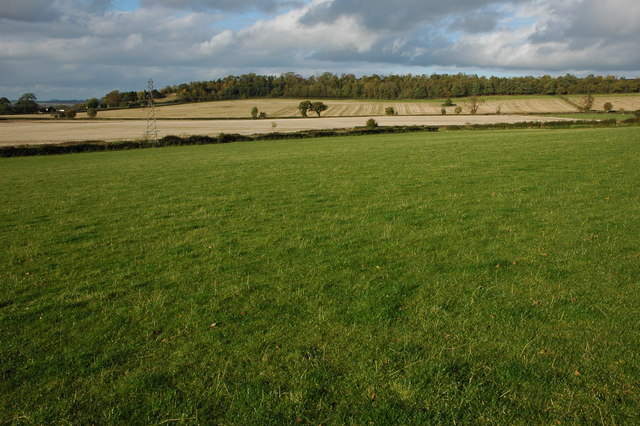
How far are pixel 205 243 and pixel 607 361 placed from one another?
31.1 feet

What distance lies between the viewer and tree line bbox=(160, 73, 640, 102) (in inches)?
5704

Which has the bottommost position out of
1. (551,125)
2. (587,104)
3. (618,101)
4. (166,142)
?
(166,142)

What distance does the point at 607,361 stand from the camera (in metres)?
5.35

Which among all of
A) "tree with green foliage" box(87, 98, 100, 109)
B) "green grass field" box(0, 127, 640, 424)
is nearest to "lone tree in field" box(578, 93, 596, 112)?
"green grass field" box(0, 127, 640, 424)

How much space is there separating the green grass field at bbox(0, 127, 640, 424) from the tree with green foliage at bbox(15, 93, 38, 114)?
13855 cm

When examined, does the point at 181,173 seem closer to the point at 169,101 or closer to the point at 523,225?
the point at 523,225

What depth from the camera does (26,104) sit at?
12331 centimetres

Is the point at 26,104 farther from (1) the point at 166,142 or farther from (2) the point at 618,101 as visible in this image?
(2) the point at 618,101

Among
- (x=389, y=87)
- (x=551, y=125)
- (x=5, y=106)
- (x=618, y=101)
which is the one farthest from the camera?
(x=389, y=87)

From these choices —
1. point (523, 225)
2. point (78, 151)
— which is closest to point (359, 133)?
point (78, 151)

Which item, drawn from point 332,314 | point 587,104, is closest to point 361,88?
point 587,104

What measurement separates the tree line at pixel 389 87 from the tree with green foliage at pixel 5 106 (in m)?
58.8

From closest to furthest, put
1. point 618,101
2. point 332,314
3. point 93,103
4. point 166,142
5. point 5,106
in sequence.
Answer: point 332,314 → point 166,142 → point 5,106 → point 618,101 → point 93,103

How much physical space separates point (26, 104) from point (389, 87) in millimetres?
131543
